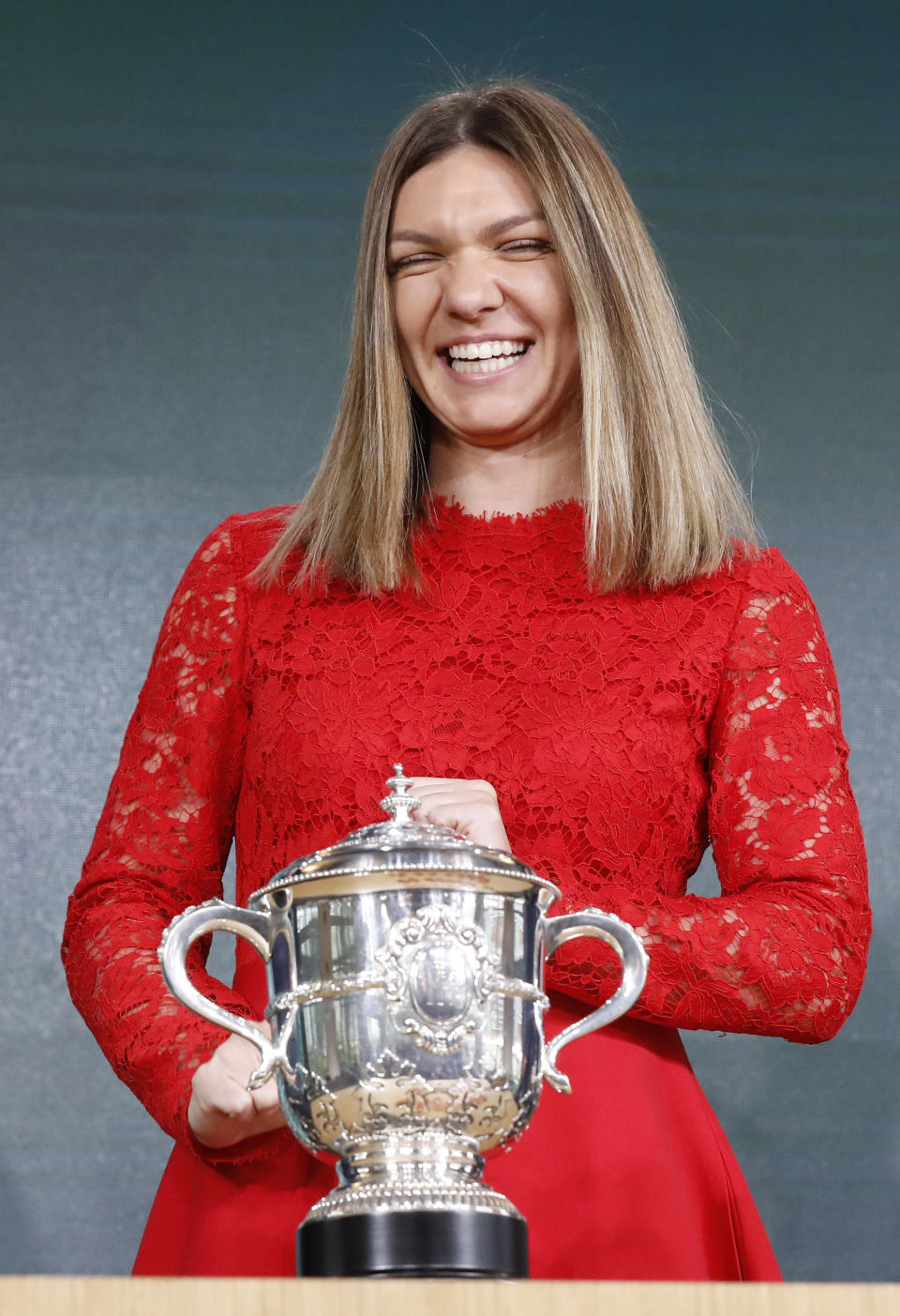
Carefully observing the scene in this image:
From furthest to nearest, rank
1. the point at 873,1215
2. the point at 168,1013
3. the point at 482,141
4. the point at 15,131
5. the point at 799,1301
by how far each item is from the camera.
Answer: the point at 15,131 → the point at 873,1215 → the point at 482,141 → the point at 168,1013 → the point at 799,1301

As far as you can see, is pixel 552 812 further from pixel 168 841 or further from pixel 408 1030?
pixel 408 1030

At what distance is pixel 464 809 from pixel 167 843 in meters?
0.27

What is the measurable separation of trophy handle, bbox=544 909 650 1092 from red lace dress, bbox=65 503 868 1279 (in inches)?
11.3

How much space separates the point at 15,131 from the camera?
2410mm

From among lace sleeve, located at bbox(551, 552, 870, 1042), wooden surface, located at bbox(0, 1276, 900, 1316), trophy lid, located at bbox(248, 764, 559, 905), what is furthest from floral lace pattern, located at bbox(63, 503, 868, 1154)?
wooden surface, located at bbox(0, 1276, 900, 1316)

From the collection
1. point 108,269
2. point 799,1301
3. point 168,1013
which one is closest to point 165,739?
point 168,1013

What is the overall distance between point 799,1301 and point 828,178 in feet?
6.44

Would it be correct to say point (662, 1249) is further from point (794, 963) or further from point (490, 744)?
point (490, 744)

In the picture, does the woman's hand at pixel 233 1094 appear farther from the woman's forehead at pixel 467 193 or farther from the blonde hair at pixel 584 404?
the woman's forehead at pixel 467 193

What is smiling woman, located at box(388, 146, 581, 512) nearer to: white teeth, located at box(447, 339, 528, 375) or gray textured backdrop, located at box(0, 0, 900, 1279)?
white teeth, located at box(447, 339, 528, 375)

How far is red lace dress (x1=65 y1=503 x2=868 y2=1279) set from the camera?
1215 mm

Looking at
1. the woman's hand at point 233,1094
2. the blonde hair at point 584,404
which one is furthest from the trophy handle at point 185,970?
the blonde hair at point 584,404

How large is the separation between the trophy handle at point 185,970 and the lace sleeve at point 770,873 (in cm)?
34

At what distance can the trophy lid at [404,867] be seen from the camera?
90 centimetres
